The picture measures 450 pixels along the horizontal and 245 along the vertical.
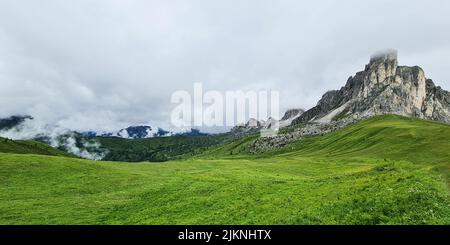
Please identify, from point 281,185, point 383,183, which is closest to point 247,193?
point 281,185

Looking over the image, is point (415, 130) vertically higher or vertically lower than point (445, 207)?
higher

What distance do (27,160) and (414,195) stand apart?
59.1 m

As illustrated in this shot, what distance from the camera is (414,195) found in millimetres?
28172

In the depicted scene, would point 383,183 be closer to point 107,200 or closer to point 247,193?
point 247,193

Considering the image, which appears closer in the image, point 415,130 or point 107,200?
point 107,200

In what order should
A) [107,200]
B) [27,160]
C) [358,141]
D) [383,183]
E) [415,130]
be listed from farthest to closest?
[358,141]
[415,130]
[27,160]
[107,200]
[383,183]

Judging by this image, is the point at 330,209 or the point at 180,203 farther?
the point at 180,203

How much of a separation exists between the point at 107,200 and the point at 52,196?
8030 mm

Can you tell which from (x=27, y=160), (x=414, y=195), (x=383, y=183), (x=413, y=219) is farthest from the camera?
(x=27, y=160)

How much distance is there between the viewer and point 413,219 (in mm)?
24047

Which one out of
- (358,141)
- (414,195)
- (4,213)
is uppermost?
(358,141)

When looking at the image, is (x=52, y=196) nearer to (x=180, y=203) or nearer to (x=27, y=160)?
(x=180, y=203)

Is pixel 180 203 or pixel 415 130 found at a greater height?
pixel 415 130

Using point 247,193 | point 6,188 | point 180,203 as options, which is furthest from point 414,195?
point 6,188
